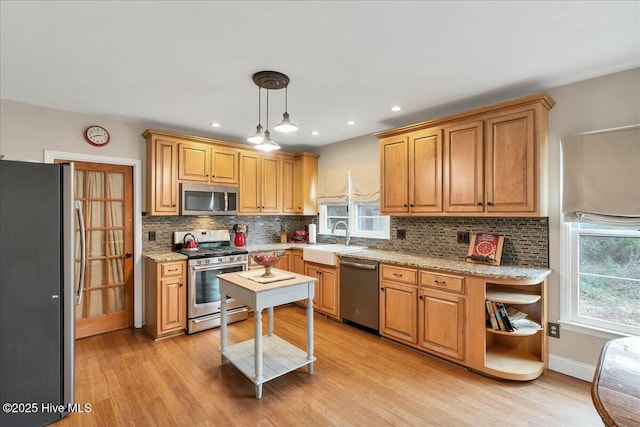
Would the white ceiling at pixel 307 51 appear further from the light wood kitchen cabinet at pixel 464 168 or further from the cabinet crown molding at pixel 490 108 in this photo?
the light wood kitchen cabinet at pixel 464 168

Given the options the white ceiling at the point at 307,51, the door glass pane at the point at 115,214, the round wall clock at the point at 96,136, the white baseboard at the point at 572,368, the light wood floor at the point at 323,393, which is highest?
the white ceiling at the point at 307,51

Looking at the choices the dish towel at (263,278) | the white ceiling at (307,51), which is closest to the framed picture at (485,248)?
the white ceiling at (307,51)

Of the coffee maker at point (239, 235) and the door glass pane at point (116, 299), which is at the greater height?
the coffee maker at point (239, 235)

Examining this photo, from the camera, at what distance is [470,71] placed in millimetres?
2426

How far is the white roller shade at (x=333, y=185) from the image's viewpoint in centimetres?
465

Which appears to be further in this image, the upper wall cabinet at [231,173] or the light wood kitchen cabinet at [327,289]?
the light wood kitchen cabinet at [327,289]

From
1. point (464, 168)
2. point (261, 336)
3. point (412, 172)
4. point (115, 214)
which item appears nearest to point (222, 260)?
point (115, 214)

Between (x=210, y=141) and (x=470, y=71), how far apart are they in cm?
309

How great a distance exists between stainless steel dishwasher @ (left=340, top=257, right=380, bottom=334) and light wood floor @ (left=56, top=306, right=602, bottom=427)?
392 millimetres

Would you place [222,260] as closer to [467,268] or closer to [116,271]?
[116,271]

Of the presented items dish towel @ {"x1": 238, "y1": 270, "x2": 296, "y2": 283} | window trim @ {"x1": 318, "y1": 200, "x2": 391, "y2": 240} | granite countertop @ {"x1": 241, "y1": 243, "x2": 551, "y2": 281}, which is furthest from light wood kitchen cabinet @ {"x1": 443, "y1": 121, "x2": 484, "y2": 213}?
dish towel @ {"x1": 238, "y1": 270, "x2": 296, "y2": 283}

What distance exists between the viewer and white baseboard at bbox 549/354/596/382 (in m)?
2.50

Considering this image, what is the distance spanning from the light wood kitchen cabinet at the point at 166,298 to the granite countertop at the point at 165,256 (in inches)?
1.6

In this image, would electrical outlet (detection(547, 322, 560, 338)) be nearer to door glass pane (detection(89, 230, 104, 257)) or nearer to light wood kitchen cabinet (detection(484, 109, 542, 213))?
light wood kitchen cabinet (detection(484, 109, 542, 213))
